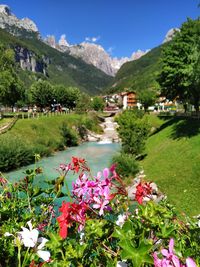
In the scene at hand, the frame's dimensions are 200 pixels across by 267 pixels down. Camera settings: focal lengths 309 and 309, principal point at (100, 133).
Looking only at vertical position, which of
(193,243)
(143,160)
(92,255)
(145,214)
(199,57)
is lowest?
(143,160)

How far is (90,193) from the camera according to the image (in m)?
2.84

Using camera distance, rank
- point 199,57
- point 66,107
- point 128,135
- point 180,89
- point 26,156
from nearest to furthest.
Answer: point 199,57
point 128,135
point 26,156
point 180,89
point 66,107

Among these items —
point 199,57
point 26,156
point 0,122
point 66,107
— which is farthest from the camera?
point 66,107

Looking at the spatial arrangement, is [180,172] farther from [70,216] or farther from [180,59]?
[180,59]

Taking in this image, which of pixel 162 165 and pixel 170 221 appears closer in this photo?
Answer: pixel 170 221

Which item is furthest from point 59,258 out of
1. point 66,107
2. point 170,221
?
point 66,107

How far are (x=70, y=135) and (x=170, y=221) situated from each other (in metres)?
58.1

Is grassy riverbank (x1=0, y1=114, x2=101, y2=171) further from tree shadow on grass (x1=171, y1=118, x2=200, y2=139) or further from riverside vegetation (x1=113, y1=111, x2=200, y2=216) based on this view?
tree shadow on grass (x1=171, y1=118, x2=200, y2=139)

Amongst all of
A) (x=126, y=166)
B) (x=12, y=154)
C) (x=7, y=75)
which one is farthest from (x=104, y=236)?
(x=7, y=75)

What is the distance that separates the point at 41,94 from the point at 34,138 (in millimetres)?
54612

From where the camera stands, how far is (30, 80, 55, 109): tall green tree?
106312 mm

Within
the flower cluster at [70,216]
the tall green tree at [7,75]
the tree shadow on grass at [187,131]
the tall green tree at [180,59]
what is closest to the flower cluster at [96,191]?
the flower cluster at [70,216]

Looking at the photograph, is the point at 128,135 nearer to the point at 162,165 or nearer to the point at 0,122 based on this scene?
the point at 162,165

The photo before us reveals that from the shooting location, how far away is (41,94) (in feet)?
349
